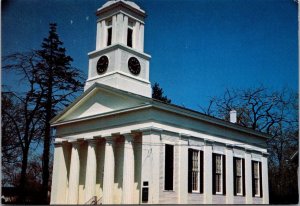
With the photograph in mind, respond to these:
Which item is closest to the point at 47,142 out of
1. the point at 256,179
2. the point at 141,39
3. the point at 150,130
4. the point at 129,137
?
the point at 129,137

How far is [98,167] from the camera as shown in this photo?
23.5 meters

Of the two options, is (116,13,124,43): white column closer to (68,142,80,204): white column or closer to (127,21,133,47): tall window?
(127,21,133,47): tall window

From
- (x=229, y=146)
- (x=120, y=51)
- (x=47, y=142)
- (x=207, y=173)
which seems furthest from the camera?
(x=229, y=146)

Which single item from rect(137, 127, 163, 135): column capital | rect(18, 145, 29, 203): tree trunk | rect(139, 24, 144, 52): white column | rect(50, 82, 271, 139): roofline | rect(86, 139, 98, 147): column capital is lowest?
rect(18, 145, 29, 203): tree trunk

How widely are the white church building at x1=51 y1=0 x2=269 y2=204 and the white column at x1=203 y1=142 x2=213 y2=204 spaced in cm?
5

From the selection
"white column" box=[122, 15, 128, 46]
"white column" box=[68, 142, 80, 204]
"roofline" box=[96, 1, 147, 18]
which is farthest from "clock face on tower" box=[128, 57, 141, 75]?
"white column" box=[68, 142, 80, 204]

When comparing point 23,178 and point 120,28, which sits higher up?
point 120,28

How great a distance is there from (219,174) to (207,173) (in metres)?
1.41

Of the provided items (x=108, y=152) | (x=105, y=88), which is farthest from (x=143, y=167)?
(x=105, y=88)

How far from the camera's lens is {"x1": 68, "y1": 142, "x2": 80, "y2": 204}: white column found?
2343 centimetres

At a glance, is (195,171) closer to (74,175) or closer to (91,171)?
(91,171)

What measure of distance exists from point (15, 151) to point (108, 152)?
507 cm

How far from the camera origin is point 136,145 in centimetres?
2175

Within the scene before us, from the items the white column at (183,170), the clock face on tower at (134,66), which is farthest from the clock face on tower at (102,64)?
the white column at (183,170)
